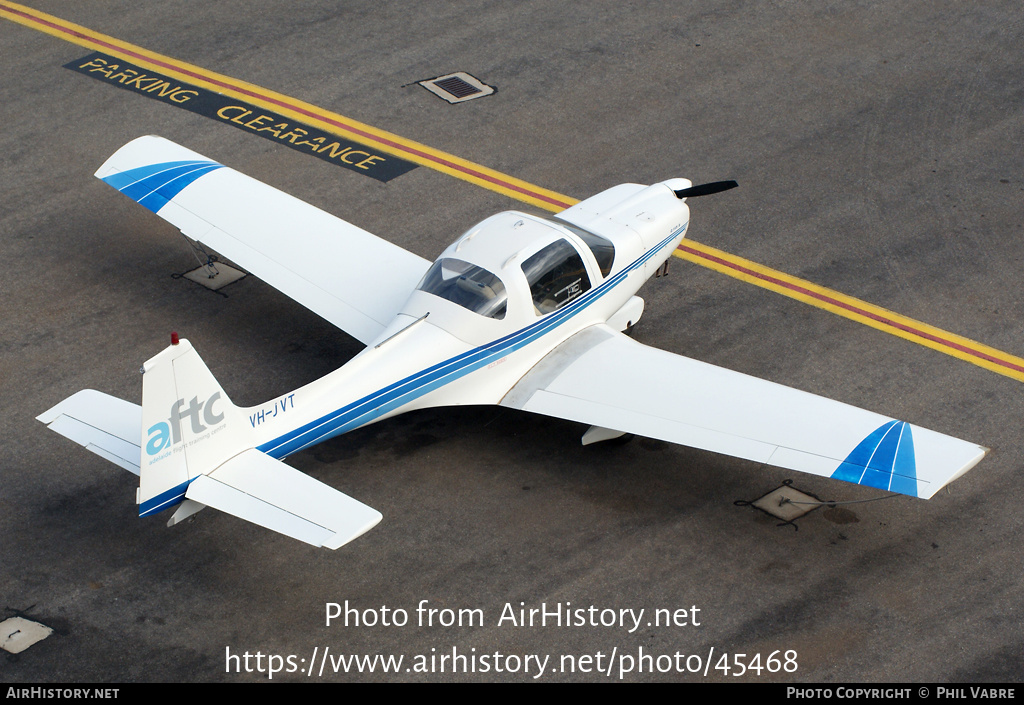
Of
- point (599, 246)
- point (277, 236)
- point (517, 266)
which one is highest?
point (277, 236)

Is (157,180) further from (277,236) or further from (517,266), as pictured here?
(517,266)

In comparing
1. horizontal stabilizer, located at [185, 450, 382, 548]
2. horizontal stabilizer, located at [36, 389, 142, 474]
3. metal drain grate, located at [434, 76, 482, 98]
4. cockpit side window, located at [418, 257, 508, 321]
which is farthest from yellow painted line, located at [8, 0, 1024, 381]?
horizontal stabilizer, located at [36, 389, 142, 474]

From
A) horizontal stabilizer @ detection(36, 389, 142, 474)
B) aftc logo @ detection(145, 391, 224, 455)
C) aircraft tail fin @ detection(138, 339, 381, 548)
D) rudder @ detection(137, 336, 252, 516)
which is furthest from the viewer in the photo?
horizontal stabilizer @ detection(36, 389, 142, 474)

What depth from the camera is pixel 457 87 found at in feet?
76.6

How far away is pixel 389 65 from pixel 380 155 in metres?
3.62

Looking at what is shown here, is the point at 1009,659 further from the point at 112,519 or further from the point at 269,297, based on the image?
the point at 269,297

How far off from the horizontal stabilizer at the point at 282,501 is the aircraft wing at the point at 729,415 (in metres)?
3.45

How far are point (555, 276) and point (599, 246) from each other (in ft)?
3.30

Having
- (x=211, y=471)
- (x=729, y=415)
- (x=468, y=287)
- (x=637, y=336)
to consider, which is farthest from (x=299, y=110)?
(x=729, y=415)

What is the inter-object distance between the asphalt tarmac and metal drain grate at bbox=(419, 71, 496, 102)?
27 centimetres

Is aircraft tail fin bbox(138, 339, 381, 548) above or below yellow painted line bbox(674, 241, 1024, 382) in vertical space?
above

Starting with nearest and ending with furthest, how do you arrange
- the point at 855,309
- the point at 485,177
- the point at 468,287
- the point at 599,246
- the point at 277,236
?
the point at 468,287 < the point at 599,246 < the point at 277,236 < the point at 855,309 < the point at 485,177

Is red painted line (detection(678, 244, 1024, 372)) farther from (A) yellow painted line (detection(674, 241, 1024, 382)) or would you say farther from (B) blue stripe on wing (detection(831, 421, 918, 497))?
(B) blue stripe on wing (detection(831, 421, 918, 497))

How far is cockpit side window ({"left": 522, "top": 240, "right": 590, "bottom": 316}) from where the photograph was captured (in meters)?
14.6
